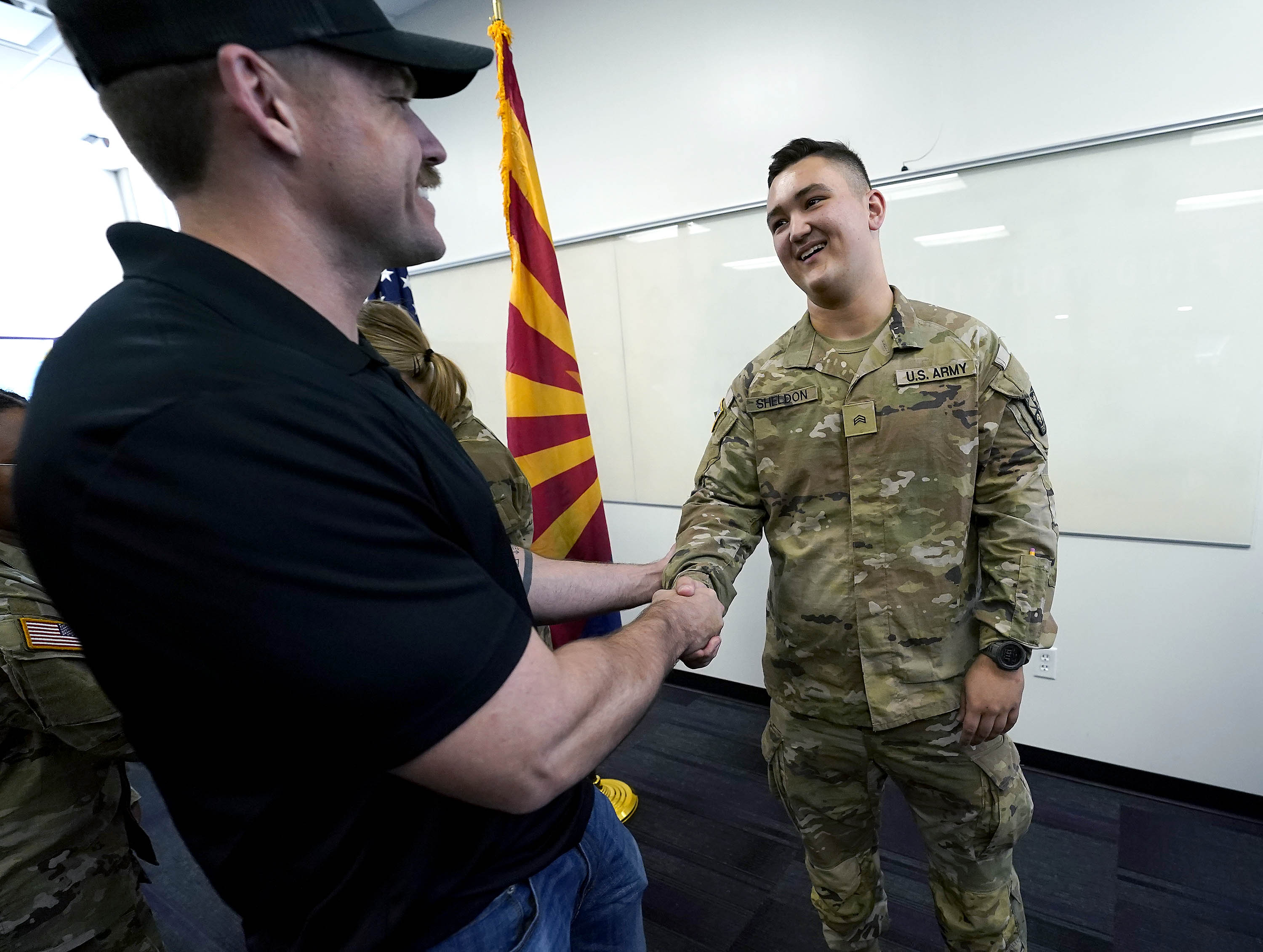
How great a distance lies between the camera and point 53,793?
3.88 feet

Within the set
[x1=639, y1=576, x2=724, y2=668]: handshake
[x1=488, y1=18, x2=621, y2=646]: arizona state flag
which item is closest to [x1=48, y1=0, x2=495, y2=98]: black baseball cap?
[x1=639, y1=576, x2=724, y2=668]: handshake

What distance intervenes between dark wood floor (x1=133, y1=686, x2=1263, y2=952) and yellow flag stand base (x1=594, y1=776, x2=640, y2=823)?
59 mm

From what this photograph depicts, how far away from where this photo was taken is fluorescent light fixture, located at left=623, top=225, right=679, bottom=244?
2.53 m

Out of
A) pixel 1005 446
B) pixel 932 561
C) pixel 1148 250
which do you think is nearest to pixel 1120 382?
pixel 1148 250

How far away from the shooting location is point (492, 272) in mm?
3084

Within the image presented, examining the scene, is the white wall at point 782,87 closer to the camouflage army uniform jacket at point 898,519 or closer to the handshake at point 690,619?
the camouflage army uniform jacket at point 898,519

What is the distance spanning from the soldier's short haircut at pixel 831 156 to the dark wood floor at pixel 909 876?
6.01 ft

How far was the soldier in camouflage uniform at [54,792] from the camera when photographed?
43.6 inches

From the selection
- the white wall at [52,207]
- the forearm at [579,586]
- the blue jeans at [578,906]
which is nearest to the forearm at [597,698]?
the blue jeans at [578,906]

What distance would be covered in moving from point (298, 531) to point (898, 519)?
3.59 ft

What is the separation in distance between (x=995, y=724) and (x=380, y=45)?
4.53 feet

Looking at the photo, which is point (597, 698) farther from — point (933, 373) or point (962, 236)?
point (962, 236)

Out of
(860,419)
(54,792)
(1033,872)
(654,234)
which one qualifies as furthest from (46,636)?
(1033,872)

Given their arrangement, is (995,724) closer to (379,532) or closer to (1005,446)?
(1005,446)
